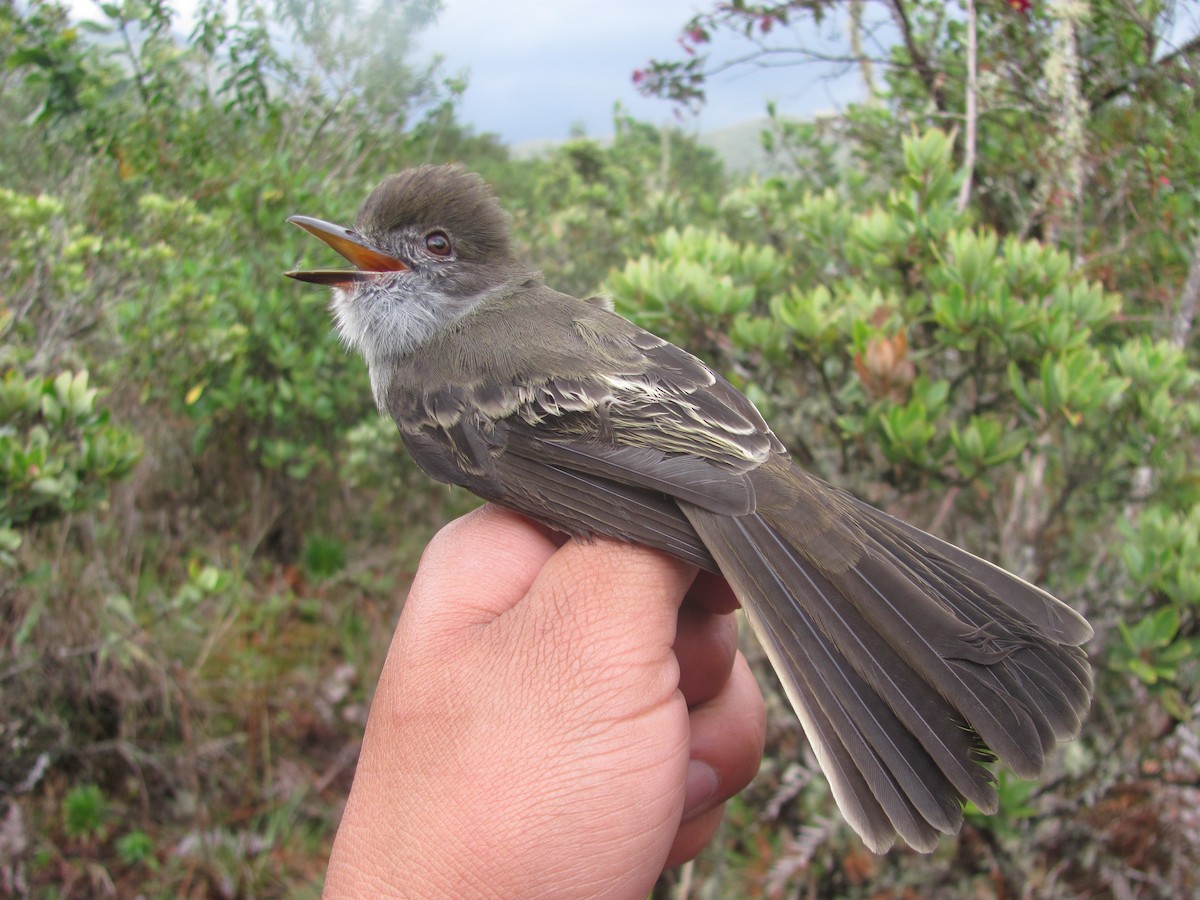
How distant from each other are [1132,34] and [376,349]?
11.2 ft

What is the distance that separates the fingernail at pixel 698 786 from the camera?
6.46 ft

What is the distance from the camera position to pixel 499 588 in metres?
1.88

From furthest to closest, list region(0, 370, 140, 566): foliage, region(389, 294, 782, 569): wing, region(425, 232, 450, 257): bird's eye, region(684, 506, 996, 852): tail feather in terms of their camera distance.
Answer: region(425, 232, 450, 257): bird's eye, region(0, 370, 140, 566): foliage, region(389, 294, 782, 569): wing, region(684, 506, 996, 852): tail feather

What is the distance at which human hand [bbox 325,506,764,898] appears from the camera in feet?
4.75

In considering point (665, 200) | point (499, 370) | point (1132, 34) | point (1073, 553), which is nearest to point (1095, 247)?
point (1132, 34)

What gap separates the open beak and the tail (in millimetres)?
1335

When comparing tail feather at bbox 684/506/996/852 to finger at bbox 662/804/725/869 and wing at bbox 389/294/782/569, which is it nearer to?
wing at bbox 389/294/782/569

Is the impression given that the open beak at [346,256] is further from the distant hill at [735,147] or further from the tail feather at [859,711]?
the distant hill at [735,147]

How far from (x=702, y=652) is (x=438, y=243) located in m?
1.63

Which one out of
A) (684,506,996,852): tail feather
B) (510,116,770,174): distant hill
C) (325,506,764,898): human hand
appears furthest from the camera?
(510,116,770,174): distant hill

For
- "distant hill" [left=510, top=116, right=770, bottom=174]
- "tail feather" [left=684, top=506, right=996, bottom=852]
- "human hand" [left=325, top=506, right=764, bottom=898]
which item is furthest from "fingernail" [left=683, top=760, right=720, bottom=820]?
"distant hill" [left=510, top=116, right=770, bottom=174]

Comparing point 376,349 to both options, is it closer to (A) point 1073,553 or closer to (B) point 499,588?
(B) point 499,588

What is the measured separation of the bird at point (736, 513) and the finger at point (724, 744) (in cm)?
47

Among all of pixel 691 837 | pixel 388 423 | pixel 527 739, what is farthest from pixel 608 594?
pixel 388 423
